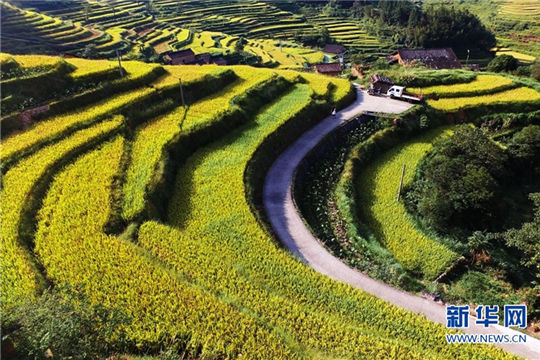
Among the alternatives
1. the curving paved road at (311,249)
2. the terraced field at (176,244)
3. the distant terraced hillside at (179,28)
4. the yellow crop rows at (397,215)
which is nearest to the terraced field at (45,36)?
the distant terraced hillside at (179,28)

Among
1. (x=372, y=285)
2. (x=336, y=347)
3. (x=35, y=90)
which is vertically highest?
(x=35, y=90)

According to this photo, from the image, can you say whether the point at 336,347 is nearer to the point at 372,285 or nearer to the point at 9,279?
the point at 372,285

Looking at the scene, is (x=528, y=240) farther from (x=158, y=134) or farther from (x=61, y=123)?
(x=61, y=123)

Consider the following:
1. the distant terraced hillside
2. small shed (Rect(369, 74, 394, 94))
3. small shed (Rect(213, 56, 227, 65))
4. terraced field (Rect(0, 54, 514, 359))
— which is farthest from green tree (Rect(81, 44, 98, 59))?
small shed (Rect(369, 74, 394, 94))

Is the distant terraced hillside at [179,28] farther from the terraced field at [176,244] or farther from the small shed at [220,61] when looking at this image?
the terraced field at [176,244]

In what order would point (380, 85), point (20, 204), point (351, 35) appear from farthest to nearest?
point (351, 35)
point (380, 85)
point (20, 204)

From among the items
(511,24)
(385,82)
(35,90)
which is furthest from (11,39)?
(511,24)

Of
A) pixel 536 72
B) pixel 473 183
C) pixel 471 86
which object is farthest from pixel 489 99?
pixel 473 183
